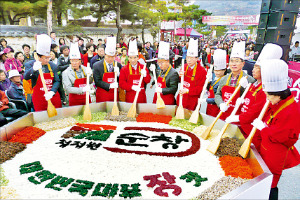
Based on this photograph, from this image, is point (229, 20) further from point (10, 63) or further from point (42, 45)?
point (42, 45)

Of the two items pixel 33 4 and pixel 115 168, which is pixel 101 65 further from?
pixel 33 4

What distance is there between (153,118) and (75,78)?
5.44 feet

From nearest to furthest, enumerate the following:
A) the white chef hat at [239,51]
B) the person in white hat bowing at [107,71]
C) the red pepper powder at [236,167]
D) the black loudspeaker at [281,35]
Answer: the red pepper powder at [236,167] → the white chef hat at [239,51] → the person in white hat bowing at [107,71] → the black loudspeaker at [281,35]

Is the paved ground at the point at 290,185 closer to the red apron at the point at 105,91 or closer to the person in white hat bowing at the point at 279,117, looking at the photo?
the person in white hat bowing at the point at 279,117

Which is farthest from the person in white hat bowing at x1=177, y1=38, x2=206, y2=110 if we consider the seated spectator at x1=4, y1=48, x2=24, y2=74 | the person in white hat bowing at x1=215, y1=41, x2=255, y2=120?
the seated spectator at x1=4, y1=48, x2=24, y2=74

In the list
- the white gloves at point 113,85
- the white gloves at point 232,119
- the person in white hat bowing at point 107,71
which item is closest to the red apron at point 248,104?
the white gloves at point 232,119

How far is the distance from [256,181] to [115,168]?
1421 mm

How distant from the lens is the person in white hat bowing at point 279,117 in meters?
2.27

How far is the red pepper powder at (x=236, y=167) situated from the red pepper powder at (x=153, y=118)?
4.50 ft

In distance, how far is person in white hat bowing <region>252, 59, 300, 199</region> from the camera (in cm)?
227

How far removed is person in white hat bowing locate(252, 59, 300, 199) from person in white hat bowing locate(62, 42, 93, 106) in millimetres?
2993

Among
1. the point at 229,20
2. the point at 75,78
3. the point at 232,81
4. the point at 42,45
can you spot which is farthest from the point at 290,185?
the point at 229,20

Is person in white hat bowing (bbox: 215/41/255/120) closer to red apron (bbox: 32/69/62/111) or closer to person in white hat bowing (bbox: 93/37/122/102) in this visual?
person in white hat bowing (bbox: 93/37/122/102)

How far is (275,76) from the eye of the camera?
225cm
